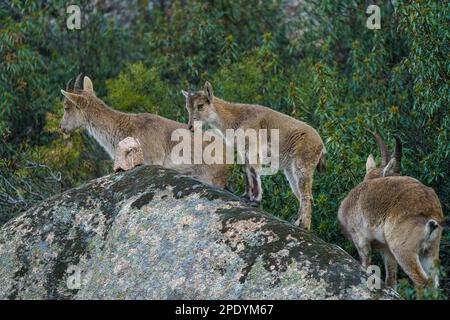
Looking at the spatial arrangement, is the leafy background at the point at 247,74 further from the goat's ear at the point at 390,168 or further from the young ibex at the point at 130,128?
the goat's ear at the point at 390,168

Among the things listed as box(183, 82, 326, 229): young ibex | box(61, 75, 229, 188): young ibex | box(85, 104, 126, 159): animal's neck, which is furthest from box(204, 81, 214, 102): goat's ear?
box(85, 104, 126, 159): animal's neck

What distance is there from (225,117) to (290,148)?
1.16 meters

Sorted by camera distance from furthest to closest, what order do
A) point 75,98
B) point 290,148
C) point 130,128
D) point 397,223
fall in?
1. point 75,98
2. point 130,128
3. point 290,148
4. point 397,223

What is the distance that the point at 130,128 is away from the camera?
642 inches

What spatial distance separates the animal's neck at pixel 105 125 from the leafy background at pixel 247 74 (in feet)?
4.05

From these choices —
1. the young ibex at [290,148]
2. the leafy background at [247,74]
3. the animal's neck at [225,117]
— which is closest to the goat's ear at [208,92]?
the animal's neck at [225,117]

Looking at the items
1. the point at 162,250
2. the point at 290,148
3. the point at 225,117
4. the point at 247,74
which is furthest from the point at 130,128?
the point at 247,74

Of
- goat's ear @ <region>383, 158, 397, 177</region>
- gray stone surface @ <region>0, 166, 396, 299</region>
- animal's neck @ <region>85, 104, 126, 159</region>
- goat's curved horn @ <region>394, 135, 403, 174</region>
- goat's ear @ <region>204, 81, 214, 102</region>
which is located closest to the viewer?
gray stone surface @ <region>0, 166, 396, 299</region>

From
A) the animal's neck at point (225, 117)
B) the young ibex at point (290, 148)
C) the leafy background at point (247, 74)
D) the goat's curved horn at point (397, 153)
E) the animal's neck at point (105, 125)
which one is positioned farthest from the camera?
the leafy background at point (247, 74)

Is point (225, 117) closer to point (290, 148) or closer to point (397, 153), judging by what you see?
point (290, 148)

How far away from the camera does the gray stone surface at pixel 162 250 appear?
10.4 m

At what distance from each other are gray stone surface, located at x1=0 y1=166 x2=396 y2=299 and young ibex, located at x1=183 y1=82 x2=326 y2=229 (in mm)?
2399

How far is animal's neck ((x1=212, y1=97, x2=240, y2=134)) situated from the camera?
603 inches

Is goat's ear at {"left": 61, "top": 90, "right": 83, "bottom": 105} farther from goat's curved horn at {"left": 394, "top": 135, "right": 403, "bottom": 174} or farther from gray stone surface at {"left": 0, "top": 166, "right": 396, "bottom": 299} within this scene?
goat's curved horn at {"left": 394, "top": 135, "right": 403, "bottom": 174}
